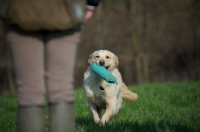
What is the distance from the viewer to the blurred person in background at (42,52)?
8.68 ft

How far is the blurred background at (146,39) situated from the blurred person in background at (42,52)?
575 inches

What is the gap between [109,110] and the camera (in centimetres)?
488

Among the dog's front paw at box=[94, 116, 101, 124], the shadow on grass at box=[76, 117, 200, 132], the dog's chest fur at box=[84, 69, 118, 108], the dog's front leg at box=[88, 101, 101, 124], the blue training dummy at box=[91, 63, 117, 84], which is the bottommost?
the dog's front paw at box=[94, 116, 101, 124]

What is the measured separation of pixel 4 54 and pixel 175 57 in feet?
29.9

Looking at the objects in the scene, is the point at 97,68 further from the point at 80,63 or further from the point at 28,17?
the point at 80,63

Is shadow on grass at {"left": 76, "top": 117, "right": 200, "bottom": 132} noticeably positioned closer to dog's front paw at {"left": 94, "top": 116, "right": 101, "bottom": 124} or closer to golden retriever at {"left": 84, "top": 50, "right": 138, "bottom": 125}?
dog's front paw at {"left": 94, "top": 116, "right": 101, "bottom": 124}

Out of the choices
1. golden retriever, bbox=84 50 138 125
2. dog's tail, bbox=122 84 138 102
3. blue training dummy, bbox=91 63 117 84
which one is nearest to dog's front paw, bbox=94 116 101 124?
golden retriever, bbox=84 50 138 125

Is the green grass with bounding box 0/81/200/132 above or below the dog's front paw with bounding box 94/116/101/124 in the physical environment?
above

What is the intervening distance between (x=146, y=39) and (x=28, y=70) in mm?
17026

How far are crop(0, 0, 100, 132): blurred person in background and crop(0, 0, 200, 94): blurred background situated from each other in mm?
14616

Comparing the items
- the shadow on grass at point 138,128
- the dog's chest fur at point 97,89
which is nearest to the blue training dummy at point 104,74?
the dog's chest fur at point 97,89

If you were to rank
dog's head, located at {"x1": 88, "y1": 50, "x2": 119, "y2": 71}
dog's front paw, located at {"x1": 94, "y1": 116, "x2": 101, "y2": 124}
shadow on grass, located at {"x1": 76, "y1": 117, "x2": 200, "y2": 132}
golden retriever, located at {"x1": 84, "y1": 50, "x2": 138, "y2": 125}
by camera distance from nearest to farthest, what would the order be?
shadow on grass, located at {"x1": 76, "y1": 117, "x2": 200, "y2": 132} < dog's front paw, located at {"x1": 94, "y1": 116, "x2": 101, "y2": 124} < golden retriever, located at {"x1": 84, "y1": 50, "x2": 138, "y2": 125} < dog's head, located at {"x1": 88, "y1": 50, "x2": 119, "y2": 71}

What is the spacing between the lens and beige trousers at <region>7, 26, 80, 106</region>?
106 inches

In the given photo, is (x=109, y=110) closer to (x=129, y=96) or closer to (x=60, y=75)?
(x=129, y=96)
